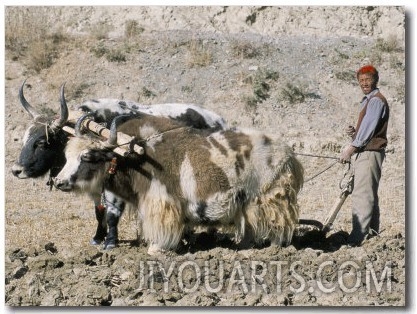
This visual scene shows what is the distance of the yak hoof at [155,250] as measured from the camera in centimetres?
521

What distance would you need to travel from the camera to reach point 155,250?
5230 mm

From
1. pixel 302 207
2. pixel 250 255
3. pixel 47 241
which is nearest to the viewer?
pixel 250 255

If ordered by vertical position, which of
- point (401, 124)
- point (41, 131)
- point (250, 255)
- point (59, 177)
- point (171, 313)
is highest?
point (401, 124)

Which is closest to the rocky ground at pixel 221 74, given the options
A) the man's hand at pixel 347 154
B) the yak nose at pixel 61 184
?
the yak nose at pixel 61 184

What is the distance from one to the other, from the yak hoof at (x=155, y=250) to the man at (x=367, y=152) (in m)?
1.46

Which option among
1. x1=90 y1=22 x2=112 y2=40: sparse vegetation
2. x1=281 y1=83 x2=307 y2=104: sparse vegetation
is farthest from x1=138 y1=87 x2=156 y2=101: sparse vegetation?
x1=281 y1=83 x2=307 y2=104: sparse vegetation

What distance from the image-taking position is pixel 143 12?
10.6m

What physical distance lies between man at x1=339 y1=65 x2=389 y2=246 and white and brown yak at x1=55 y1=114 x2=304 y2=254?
0.44 m

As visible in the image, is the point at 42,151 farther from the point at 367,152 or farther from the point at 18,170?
the point at 367,152

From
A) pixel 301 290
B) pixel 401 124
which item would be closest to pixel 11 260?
pixel 301 290

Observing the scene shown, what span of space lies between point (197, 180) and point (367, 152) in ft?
4.18

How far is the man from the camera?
5.07m

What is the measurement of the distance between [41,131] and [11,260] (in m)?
1.03

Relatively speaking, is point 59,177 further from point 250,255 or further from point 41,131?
point 250,255
